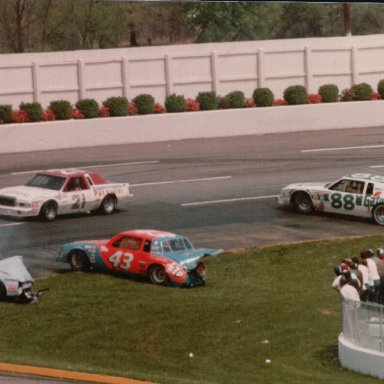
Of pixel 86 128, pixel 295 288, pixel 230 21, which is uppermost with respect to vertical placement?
pixel 230 21

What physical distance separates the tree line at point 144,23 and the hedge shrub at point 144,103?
532 inches

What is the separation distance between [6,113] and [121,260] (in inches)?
809

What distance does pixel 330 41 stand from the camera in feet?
184

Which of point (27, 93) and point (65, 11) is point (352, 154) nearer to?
point (27, 93)

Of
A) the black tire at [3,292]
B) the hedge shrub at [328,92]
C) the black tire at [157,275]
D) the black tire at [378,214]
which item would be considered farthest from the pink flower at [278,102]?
the black tire at [3,292]

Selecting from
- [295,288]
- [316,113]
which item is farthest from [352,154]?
[295,288]

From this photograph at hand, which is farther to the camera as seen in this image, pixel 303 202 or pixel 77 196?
pixel 303 202

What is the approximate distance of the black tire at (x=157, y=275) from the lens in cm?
2876

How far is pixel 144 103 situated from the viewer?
5062 cm

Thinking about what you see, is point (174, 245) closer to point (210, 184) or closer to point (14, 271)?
point (14, 271)

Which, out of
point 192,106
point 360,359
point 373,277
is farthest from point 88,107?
point 360,359

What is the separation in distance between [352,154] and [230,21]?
25124 mm

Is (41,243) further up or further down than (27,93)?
further down

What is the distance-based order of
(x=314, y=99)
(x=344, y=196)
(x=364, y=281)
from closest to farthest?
(x=364, y=281) < (x=344, y=196) < (x=314, y=99)
